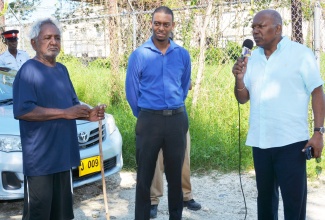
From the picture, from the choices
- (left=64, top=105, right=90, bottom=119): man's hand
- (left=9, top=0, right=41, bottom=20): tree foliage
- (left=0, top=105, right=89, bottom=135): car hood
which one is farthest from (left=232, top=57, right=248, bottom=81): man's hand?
(left=9, top=0, right=41, bottom=20): tree foliage

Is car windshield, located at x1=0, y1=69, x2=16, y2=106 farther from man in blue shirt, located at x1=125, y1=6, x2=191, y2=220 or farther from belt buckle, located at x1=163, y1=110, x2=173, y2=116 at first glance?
belt buckle, located at x1=163, y1=110, x2=173, y2=116

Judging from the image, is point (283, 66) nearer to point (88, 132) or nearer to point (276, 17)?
point (276, 17)

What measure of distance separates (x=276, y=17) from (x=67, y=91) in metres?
1.60

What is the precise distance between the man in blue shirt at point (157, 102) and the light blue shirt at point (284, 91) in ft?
2.63

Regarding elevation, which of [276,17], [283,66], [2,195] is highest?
[276,17]

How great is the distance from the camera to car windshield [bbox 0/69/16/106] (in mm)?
5615

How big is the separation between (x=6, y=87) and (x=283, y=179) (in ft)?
12.0

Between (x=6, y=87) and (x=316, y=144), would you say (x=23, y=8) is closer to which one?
(x=6, y=87)

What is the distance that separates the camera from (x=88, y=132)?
5316 millimetres

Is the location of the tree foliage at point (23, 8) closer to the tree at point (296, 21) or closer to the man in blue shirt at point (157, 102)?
the tree at point (296, 21)

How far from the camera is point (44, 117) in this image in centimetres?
325

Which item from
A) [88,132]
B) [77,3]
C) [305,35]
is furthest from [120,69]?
[88,132]

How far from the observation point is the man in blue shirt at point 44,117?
3262mm

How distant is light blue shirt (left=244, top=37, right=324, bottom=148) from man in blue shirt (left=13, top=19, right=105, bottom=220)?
120 cm
